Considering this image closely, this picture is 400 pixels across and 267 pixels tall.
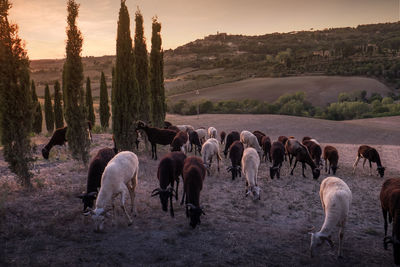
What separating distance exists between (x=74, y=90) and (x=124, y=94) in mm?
3185

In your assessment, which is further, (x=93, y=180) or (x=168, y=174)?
(x=168, y=174)

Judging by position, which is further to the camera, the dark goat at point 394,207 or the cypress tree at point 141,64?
the cypress tree at point 141,64

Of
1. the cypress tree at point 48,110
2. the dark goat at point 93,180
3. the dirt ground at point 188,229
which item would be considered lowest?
the dirt ground at point 188,229

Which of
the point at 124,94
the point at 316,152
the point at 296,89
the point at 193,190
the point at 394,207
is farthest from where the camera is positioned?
the point at 296,89

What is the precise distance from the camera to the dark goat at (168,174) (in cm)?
905

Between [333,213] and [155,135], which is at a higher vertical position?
[155,135]

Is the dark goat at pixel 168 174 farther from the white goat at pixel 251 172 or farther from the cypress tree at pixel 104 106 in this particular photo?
the cypress tree at pixel 104 106

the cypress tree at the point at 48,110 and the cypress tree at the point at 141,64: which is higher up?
the cypress tree at the point at 141,64

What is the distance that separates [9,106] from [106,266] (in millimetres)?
7289

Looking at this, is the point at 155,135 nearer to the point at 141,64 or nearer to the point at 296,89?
the point at 141,64

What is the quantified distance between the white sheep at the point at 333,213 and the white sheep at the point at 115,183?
17.4 ft

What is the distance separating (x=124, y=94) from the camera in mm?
15938

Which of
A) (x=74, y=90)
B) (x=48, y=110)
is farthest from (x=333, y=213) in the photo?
(x=48, y=110)

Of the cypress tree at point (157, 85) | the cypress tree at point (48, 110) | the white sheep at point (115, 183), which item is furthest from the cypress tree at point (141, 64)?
the cypress tree at point (48, 110)
